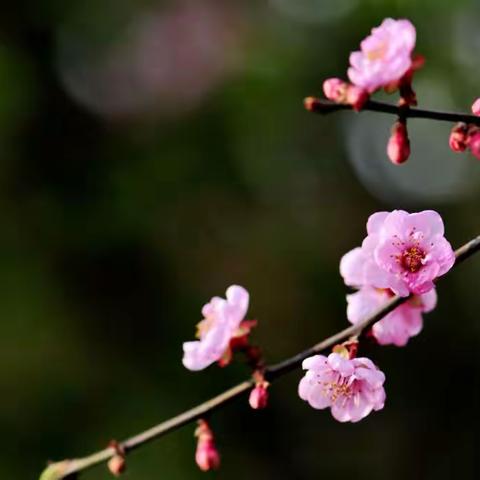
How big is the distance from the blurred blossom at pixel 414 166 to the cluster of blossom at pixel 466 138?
4.25 metres

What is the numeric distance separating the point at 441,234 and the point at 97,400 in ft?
11.5

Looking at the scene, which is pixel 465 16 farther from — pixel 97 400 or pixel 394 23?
pixel 394 23

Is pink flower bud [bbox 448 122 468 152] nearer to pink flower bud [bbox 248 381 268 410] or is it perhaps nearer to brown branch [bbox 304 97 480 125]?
brown branch [bbox 304 97 480 125]

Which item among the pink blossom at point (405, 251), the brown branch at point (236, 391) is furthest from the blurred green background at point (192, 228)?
the pink blossom at point (405, 251)

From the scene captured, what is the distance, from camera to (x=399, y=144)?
1.08 meters

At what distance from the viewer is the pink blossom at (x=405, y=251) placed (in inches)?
41.5

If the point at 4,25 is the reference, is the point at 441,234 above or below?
below

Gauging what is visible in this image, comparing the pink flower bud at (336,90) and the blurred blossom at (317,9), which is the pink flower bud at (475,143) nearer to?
the pink flower bud at (336,90)

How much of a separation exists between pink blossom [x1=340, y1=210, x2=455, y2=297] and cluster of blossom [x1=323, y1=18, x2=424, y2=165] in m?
0.06

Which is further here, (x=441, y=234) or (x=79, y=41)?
(x=79, y=41)

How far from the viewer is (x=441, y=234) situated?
42.5 inches

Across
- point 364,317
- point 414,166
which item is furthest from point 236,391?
point 414,166

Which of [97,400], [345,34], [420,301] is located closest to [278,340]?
[97,400]

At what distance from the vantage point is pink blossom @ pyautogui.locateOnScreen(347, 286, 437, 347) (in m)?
1.20
